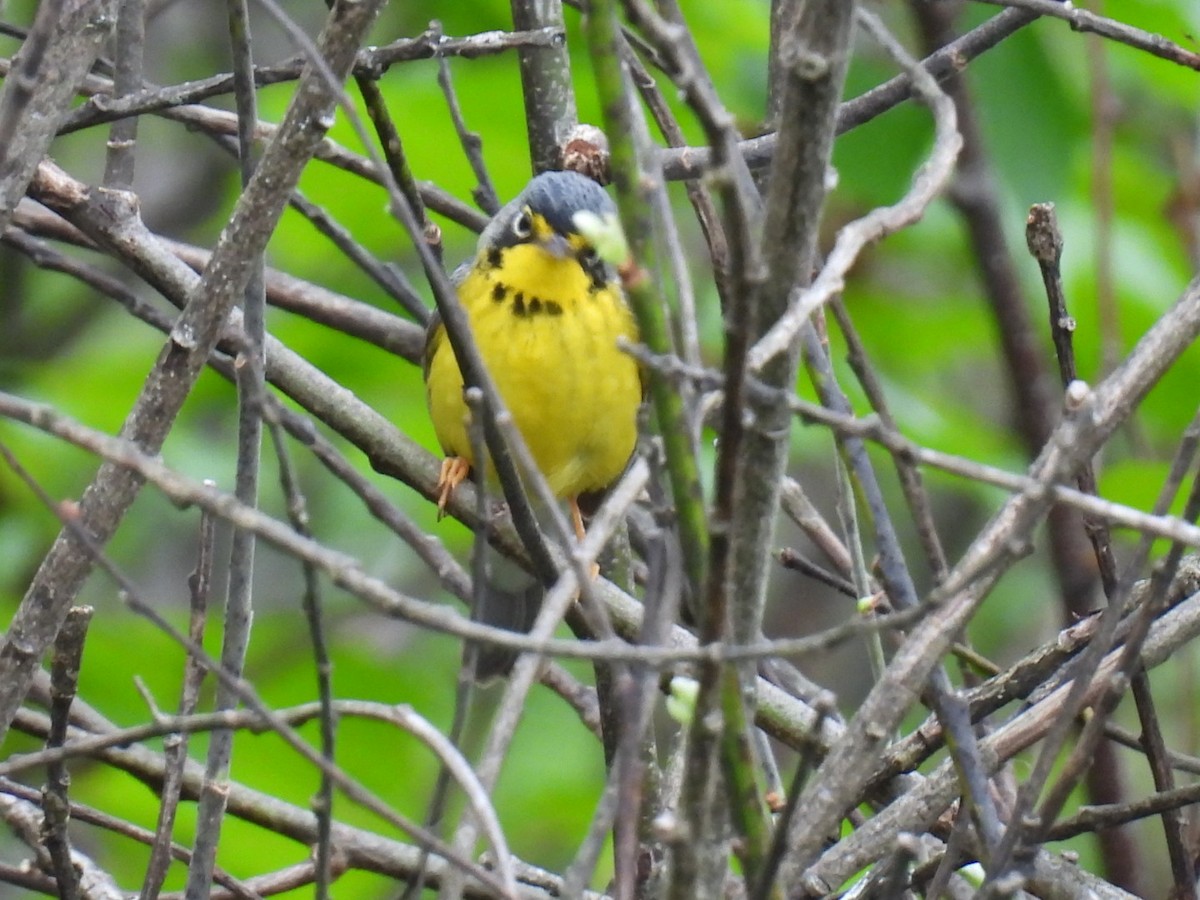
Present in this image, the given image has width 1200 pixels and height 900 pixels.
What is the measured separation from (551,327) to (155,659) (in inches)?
61.6

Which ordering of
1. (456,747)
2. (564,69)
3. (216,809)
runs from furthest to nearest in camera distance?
1. (564,69)
2. (216,809)
3. (456,747)

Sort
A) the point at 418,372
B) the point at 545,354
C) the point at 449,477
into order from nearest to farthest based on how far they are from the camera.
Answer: the point at 449,477 → the point at 545,354 → the point at 418,372

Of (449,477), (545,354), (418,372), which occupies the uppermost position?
(418,372)

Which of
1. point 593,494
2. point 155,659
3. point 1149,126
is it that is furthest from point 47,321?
point 1149,126

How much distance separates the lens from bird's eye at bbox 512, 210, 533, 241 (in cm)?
392

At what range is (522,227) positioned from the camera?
3965mm

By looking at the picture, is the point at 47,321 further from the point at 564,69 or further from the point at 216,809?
the point at 216,809

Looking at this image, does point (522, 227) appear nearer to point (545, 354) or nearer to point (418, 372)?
A: point (545, 354)

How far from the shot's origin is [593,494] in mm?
4637

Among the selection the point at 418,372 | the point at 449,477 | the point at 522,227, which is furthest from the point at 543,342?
the point at 418,372

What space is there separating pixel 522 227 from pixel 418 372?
1.18 m

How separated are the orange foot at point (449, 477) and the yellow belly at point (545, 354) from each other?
60mm

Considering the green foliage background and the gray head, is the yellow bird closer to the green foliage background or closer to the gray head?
the gray head

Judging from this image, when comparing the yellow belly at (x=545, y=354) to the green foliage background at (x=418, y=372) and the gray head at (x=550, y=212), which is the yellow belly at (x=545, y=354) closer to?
the gray head at (x=550, y=212)
